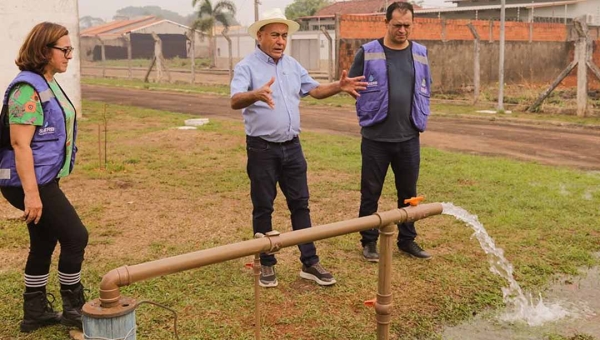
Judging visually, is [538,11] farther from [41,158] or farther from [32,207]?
[32,207]

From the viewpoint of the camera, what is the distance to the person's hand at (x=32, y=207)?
11.8ft

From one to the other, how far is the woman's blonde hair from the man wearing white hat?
1.17 meters

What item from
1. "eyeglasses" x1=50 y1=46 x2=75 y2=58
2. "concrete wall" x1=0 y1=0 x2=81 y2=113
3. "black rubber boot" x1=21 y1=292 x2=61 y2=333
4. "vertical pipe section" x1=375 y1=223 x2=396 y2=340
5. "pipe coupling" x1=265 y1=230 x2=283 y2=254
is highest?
"concrete wall" x1=0 y1=0 x2=81 y2=113

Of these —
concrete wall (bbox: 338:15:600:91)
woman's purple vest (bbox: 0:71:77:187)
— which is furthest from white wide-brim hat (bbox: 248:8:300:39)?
concrete wall (bbox: 338:15:600:91)

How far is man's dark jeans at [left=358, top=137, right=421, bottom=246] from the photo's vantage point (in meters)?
5.16

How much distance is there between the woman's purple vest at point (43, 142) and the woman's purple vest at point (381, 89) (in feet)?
7.48

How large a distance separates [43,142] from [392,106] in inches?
101

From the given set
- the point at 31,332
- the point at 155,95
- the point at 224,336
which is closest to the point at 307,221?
the point at 224,336

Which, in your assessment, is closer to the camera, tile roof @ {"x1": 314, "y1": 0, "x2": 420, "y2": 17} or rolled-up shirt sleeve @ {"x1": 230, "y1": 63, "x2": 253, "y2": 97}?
rolled-up shirt sleeve @ {"x1": 230, "y1": 63, "x2": 253, "y2": 97}

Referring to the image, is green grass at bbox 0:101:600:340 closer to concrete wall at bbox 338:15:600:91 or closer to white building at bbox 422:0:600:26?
concrete wall at bbox 338:15:600:91

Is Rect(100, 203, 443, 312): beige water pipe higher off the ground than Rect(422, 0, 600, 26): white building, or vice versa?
Rect(422, 0, 600, 26): white building

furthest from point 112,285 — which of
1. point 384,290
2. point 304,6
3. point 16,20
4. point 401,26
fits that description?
point 304,6

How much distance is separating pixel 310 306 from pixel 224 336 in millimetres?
681

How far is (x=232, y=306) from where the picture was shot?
4332 millimetres
